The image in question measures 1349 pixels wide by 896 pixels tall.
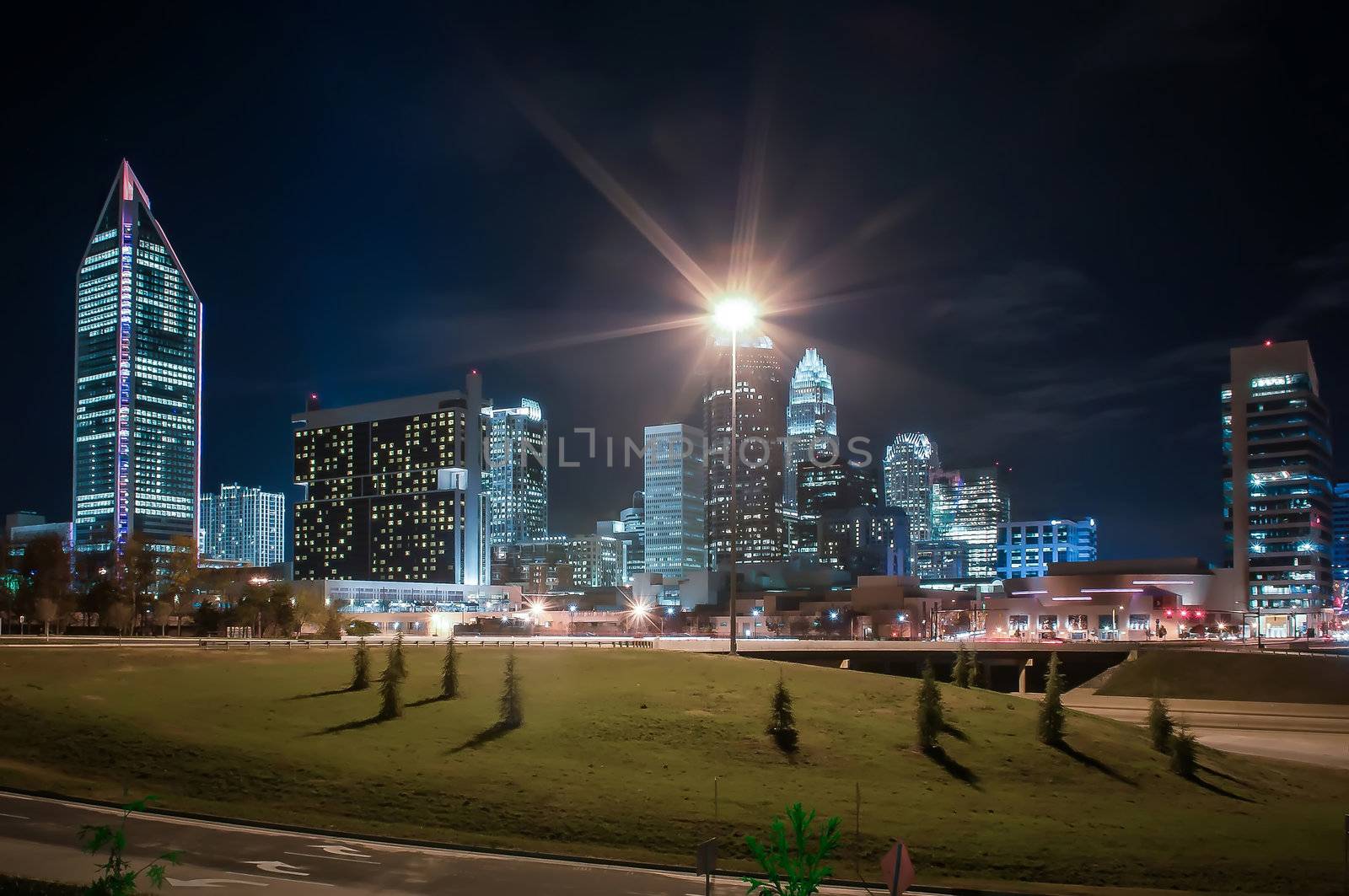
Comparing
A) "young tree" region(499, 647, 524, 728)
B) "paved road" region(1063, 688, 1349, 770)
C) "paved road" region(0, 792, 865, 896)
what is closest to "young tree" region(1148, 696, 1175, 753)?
"paved road" region(1063, 688, 1349, 770)

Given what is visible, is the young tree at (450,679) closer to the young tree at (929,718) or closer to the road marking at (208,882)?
the young tree at (929,718)

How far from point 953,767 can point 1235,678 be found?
51.0m

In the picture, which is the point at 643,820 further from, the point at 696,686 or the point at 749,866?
the point at 696,686

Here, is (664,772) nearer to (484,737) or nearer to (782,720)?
(782,720)

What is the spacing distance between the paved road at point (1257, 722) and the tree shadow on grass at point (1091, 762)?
14.1ft

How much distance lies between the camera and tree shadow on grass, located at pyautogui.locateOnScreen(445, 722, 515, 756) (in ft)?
100

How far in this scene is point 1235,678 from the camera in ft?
239

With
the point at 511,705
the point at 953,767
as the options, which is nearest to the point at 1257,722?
the point at 953,767

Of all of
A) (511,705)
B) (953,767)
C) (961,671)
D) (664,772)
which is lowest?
(953,767)

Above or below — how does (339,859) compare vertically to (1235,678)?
above

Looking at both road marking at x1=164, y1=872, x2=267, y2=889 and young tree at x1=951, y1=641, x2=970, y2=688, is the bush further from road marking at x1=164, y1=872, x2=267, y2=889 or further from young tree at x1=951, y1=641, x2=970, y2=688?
road marking at x1=164, y1=872, x2=267, y2=889

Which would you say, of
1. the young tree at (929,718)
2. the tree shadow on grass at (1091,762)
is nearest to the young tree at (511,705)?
the young tree at (929,718)

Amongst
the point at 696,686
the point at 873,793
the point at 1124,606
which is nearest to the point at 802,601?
the point at 1124,606

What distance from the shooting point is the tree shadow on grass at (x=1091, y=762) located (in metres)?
32.4
